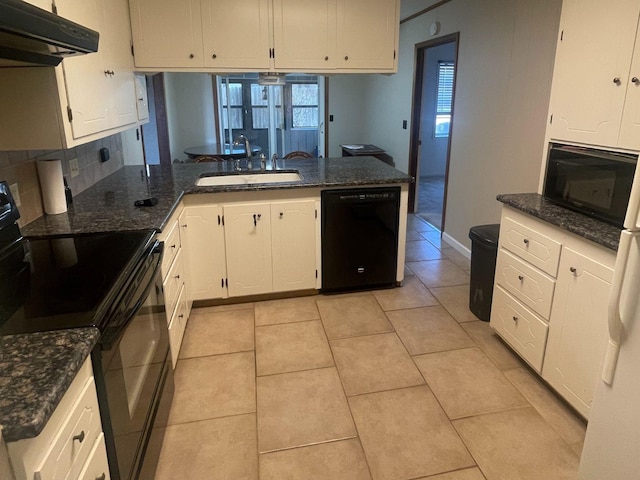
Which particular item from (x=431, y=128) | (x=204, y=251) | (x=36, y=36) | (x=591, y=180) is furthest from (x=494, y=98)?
(x=431, y=128)

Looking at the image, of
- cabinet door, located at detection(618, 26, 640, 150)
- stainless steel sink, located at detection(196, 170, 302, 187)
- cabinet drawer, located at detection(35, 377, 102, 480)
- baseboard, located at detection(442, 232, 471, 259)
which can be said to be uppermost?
cabinet door, located at detection(618, 26, 640, 150)

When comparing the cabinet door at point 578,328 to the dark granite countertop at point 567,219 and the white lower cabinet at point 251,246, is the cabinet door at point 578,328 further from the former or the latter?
the white lower cabinet at point 251,246

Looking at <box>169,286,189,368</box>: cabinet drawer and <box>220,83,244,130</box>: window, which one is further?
<box>220,83,244,130</box>: window

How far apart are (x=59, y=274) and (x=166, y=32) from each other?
2182 millimetres

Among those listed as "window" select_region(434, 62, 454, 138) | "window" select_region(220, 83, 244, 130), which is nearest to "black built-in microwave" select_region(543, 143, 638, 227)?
"window" select_region(434, 62, 454, 138)

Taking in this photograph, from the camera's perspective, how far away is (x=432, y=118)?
7.73 m

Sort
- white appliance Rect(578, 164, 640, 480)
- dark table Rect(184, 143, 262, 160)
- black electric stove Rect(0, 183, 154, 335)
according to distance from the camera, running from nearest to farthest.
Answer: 1. black electric stove Rect(0, 183, 154, 335)
2. white appliance Rect(578, 164, 640, 480)
3. dark table Rect(184, 143, 262, 160)

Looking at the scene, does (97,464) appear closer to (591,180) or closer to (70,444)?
(70,444)

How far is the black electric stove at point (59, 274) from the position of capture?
4.18 feet

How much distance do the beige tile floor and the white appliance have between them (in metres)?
0.41

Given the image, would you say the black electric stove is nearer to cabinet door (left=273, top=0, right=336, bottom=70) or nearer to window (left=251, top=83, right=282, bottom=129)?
cabinet door (left=273, top=0, right=336, bottom=70)

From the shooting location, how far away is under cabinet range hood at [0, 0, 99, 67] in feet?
3.49

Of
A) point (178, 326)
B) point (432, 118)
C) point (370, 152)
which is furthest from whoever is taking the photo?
point (432, 118)

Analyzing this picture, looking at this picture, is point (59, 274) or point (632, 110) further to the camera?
point (632, 110)
